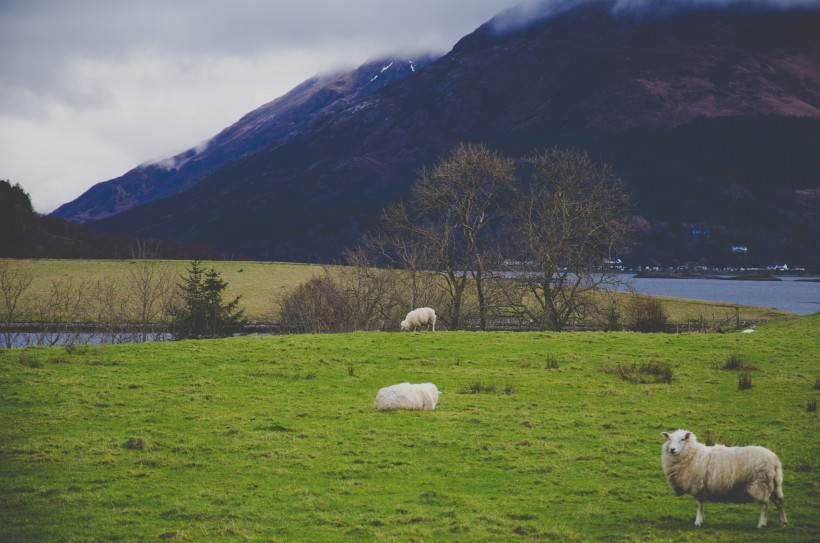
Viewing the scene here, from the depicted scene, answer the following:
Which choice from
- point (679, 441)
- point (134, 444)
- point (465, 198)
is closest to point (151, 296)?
point (465, 198)

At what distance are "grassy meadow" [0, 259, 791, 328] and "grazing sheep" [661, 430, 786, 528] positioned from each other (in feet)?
226

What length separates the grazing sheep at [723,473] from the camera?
11.0 metres

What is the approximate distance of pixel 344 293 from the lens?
6222 cm

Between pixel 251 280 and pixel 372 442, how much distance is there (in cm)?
8605

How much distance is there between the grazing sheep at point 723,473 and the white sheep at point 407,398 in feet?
28.8

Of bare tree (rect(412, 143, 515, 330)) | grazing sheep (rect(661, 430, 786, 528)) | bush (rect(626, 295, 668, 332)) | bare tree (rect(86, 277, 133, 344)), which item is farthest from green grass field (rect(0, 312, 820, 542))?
bare tree (rect(86, 277, 133, 344))

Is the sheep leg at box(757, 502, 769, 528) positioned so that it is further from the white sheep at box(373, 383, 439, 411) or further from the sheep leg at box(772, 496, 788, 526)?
the white sheep at box(373, 383, 439, 411)

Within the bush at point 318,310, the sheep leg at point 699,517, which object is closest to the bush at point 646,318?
the bush at point 318,310

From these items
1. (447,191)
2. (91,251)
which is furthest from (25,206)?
(447,191)

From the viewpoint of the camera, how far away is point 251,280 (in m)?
100

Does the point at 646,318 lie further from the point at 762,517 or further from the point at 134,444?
the point at 134,444

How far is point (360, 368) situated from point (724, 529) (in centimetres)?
1619

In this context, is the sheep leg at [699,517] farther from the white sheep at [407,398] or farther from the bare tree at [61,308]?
the bare tree at [61,308]

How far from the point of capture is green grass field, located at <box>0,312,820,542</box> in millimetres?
11836
